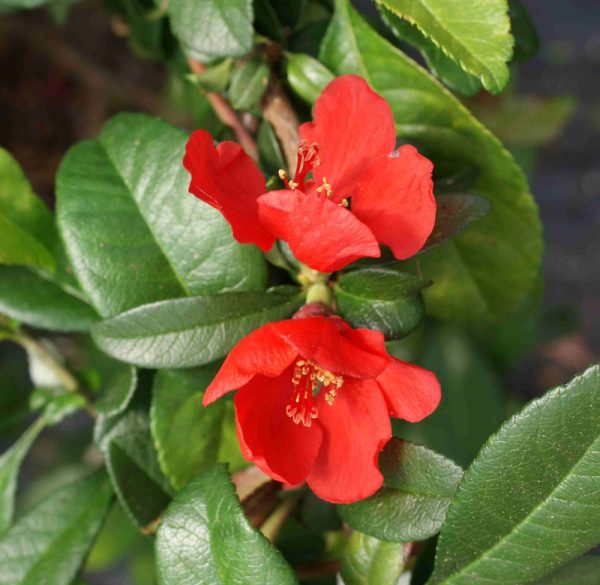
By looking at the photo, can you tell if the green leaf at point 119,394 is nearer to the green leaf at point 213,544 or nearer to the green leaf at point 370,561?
the green leaf at point 213,544

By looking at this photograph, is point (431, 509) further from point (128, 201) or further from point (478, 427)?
point (478, 427)

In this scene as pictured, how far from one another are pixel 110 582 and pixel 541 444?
164 cm

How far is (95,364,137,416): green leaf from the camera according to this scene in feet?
2.31

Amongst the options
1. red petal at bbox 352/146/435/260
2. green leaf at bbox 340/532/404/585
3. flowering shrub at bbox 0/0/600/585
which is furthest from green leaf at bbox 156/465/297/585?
red petal at bbox 352/146/435/260

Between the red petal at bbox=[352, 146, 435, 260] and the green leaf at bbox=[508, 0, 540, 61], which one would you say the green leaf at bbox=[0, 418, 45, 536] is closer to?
the red petal at bbox=[352, 146, 435, 260]

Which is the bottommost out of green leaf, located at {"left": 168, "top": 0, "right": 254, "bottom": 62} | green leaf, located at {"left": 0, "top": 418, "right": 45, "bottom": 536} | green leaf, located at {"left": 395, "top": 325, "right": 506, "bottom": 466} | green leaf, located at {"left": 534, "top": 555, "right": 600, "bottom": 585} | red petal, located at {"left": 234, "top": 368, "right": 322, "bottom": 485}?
green leaf, located at {"left": 395, "top": 325, "right": 506, "bottom": 466}

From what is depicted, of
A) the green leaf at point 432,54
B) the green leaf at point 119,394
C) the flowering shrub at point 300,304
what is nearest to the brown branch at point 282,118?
the flowering shrub at point 300,304

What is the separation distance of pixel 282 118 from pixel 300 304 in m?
0.19

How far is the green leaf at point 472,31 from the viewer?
585mm

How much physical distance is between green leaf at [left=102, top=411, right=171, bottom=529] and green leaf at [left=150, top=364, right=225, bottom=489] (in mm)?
34

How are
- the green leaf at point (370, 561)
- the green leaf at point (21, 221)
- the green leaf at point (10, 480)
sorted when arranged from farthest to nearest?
the green leaf at point (10, 480)
the green leaf at point (21, 221)
the green leaf at point (370, 561)

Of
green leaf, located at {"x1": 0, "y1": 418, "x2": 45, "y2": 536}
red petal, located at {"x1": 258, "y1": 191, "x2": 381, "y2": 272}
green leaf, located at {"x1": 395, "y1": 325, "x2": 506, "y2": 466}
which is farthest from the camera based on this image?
green leaf, located at {"x1": 395, "y1": 325, "x2": 506, "y2": 466}

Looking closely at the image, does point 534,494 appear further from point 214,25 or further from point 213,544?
point 214,25

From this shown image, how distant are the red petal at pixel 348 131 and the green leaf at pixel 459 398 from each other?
2.74 ft
